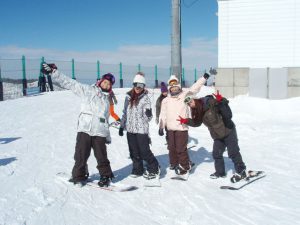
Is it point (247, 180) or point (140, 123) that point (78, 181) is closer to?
point (140, 123)

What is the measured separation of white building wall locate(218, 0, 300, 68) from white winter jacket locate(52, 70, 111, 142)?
11.9 m

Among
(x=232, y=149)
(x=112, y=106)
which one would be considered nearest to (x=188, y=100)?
(x=232, y=149)

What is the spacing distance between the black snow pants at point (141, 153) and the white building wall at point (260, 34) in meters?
11.2

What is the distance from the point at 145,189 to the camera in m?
5.63

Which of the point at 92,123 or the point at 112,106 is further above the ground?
the point at 112,106

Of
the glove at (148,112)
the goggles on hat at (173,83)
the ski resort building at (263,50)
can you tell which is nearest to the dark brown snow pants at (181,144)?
the glove at (148,112)

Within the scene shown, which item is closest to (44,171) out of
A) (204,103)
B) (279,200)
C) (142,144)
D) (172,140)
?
(142,144)

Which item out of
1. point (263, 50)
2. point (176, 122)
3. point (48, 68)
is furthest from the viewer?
point (263, 50)

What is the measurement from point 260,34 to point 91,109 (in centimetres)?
1240

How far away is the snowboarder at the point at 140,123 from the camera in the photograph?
601 cm

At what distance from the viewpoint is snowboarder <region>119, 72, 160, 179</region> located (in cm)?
601

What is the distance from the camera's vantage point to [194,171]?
674 cm

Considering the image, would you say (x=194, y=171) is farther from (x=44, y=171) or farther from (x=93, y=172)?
(x=44, y=171)

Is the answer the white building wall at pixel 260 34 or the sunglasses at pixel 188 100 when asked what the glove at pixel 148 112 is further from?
the white building wall at pixel 260 34
